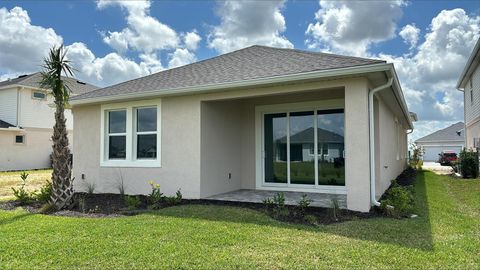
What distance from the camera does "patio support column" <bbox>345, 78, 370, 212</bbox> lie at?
6.93 meters

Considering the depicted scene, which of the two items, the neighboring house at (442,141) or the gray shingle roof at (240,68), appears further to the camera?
the neighboring house at (442,141)

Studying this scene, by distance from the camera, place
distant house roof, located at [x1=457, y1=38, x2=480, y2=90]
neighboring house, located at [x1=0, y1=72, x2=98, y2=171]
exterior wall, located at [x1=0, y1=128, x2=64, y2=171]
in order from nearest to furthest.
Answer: distant house roof, located at [x1=457, y1=38, x2=480, y2=90] → exterior wall, located at [x1=0, y1=128, x2=64, y2=171] → neighboring house, located at [x1=0, y1=72, x2=98, y2=171]

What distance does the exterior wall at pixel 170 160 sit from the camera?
9.05 m

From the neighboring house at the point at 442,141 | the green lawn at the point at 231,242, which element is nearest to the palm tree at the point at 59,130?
the green lawn at the point at 231,242

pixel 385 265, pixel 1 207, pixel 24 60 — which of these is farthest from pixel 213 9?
pixel 24 60

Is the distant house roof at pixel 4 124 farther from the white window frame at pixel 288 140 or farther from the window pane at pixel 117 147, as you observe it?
the white window frame at pixel 288 140

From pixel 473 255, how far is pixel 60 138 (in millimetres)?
8646

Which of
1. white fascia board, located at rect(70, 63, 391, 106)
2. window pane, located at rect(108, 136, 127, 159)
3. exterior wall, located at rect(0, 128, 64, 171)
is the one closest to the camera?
white fascia board, located at rect(70, 63, 391, 106)

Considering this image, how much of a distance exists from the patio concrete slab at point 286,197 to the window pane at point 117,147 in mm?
3413

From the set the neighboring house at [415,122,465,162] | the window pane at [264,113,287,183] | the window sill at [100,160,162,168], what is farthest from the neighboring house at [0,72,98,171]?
→ the neighboring house at [415,122,465,162]

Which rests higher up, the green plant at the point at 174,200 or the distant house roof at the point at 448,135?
the distant house roof at the point at 448,135

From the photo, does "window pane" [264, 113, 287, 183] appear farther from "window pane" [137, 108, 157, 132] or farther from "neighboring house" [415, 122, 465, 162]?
"neighboring house" [415, 122, 465, 162]

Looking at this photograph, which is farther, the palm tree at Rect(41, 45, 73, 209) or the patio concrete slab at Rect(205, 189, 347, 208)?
the patio concrete slab at Rect(205, 189, 347, 208)

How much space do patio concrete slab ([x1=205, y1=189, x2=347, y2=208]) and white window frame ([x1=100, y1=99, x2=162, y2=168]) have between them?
7.54ft
